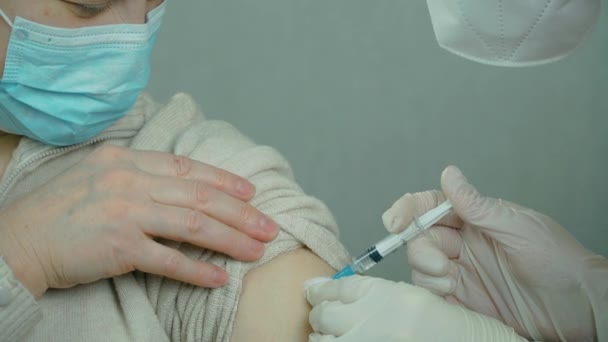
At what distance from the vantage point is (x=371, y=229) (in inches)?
119

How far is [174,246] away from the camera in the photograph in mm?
1590

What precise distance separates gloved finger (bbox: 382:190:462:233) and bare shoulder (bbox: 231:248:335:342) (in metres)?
0.15

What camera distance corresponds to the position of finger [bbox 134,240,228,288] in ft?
4.85

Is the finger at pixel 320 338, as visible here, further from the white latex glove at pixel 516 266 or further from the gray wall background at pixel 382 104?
the gray wall background at pixel 382 104

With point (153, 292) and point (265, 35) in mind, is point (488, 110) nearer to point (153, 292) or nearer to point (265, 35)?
point (265, 35)

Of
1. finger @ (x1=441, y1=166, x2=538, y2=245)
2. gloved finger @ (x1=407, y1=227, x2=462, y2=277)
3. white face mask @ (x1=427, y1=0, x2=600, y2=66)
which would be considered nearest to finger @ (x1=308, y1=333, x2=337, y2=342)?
gloved finger @ (x1=407, y1=227, x2=462, y2=277)

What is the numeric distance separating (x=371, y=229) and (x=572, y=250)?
1.46 m

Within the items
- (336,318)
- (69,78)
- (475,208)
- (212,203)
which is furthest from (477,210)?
(69,78)

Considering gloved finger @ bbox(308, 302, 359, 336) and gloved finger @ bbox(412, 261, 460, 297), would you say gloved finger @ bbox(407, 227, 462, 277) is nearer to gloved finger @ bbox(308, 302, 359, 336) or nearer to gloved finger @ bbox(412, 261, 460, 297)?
gloved finger @ bbox(412, 261, 460, 297)

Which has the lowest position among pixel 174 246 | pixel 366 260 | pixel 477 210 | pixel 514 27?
pixel 174 246

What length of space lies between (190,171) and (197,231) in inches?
4.6

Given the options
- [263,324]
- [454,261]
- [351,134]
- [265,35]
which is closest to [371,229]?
[351,134]

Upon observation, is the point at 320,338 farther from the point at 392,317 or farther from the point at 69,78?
the point at 69,78

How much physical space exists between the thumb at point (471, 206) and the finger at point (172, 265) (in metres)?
0.44
